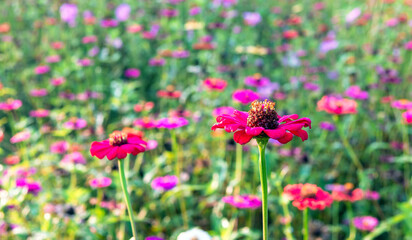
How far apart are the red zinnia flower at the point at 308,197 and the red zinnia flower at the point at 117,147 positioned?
47 centimetres

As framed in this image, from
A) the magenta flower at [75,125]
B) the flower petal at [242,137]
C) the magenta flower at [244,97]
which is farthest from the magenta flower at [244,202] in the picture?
the magenta flower at [75,125]

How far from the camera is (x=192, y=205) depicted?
1936 millimetres

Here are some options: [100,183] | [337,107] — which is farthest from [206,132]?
[337,107]

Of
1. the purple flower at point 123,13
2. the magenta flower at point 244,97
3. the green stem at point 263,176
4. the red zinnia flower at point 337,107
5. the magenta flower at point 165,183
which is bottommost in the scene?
the magenta flower at point 165,183

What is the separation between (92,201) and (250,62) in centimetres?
186

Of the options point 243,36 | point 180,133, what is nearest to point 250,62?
point 243,36

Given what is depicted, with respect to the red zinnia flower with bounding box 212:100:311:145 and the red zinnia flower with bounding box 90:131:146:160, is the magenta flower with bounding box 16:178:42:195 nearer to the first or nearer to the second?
the red zinnia flower with bounding box 90:131:146:160

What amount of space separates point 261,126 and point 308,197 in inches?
16.8

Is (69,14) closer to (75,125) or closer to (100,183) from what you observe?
(75,125)

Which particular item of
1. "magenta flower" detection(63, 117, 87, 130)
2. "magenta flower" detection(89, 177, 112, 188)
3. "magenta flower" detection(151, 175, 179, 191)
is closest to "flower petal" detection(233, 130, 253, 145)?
"magenta flower" detection(151, 175, 179, 191)

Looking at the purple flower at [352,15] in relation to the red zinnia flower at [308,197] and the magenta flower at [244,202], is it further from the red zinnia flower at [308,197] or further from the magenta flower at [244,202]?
the red zinnia flower at [308,197]

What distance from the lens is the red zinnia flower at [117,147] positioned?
35.9 inches

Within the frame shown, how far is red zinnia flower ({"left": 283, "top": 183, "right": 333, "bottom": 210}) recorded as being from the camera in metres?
1.07

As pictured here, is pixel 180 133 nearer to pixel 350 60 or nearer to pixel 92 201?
pixel 92 201
